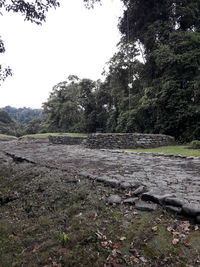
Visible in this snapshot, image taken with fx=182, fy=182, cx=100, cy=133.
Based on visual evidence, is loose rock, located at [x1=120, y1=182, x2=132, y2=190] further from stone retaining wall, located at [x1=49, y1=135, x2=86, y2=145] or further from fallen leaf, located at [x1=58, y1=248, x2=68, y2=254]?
stone retaining wall, located at [x1=49, y1=135, x2=86, y2=145]

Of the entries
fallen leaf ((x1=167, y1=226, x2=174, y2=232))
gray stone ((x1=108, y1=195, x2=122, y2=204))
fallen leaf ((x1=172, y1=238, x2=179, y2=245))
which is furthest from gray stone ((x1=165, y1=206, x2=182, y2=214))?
gray stone ((x1=108, y1=195, x2=122, y2=204))

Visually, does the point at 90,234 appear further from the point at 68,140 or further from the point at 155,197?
the point at 68,140

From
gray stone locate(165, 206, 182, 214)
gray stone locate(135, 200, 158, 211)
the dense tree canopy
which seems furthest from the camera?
the dense tree canopy

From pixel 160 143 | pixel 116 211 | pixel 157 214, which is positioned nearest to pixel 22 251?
pixel 116 211

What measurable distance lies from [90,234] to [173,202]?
0.99 metres

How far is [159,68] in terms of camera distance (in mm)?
11492

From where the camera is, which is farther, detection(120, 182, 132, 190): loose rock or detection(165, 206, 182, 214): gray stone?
detection(120, 182, 132, 190): loose rock

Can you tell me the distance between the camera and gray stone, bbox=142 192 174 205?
215 centimetres

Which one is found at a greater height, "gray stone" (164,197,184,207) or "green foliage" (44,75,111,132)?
"green foliage" (44,75,111,132)

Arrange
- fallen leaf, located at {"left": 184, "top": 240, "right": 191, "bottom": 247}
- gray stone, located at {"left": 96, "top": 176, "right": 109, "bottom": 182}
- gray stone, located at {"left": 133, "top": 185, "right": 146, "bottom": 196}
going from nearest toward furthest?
fallen leaf, located at {"left": 184, "top": 240, "right": 191, "bottom": 247}, gray stone, located at {"left": 133, "top": 185, "right": 146, "bottom": 196}, gray stone, located at {"left": 96, "top": 176, "right": 109, "bottom": 182}

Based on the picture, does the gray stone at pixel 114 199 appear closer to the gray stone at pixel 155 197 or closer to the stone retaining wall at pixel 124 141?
the gray stone at pixel 155 197

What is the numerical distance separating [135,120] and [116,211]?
35.6 ft

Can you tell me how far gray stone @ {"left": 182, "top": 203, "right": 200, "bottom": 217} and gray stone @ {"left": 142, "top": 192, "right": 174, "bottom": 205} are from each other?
265 millimetres

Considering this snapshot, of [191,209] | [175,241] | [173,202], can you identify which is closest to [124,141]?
[173,202]
